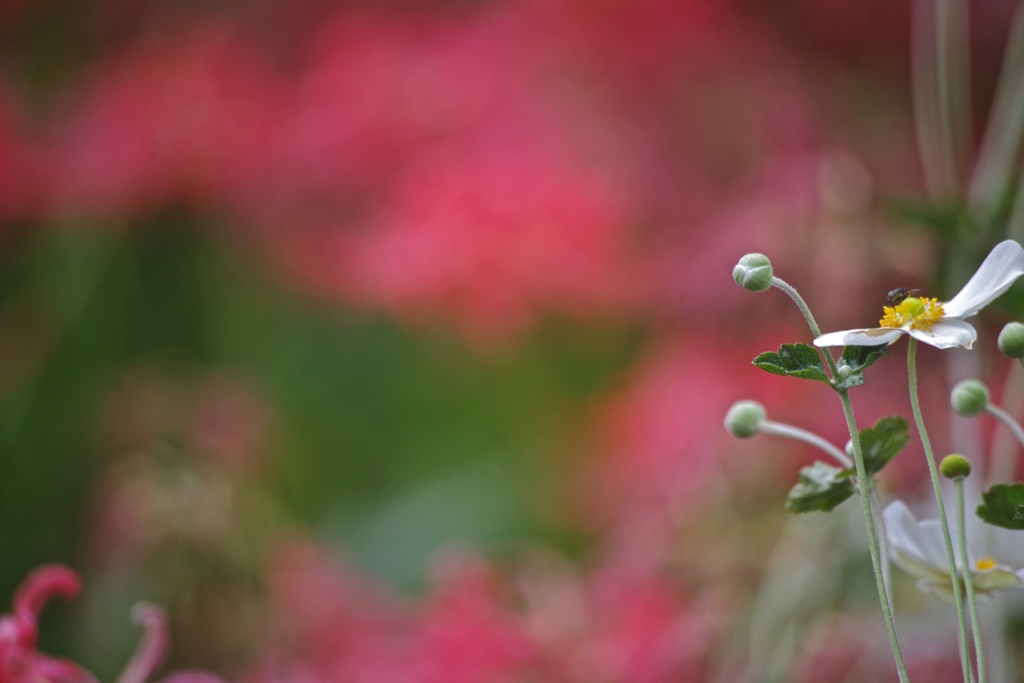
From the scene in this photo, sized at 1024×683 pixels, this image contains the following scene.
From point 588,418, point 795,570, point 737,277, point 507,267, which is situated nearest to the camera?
point 737,277

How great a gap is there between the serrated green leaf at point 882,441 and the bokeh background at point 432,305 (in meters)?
0.23

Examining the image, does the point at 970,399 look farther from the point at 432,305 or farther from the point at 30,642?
the point at 432,305

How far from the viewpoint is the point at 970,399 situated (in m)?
0.19

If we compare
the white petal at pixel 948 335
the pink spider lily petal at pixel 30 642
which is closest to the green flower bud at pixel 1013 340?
the white petal at pixel 948 335

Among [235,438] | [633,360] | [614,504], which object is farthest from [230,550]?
[633,360]

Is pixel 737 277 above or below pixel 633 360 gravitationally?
below

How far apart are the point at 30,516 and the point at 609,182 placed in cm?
48

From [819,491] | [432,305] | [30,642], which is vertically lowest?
[30,642]

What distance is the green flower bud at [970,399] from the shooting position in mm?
188

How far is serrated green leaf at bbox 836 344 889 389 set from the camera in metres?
0.19

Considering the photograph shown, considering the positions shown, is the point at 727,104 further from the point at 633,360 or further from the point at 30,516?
the point at 30,516

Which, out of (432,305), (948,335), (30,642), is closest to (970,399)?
(948,335)

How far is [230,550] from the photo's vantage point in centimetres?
63

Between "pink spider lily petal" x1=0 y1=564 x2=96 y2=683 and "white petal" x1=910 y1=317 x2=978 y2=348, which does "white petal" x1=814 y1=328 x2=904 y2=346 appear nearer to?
"white petal" x1=910 y1=317 x2=978 y2=348
